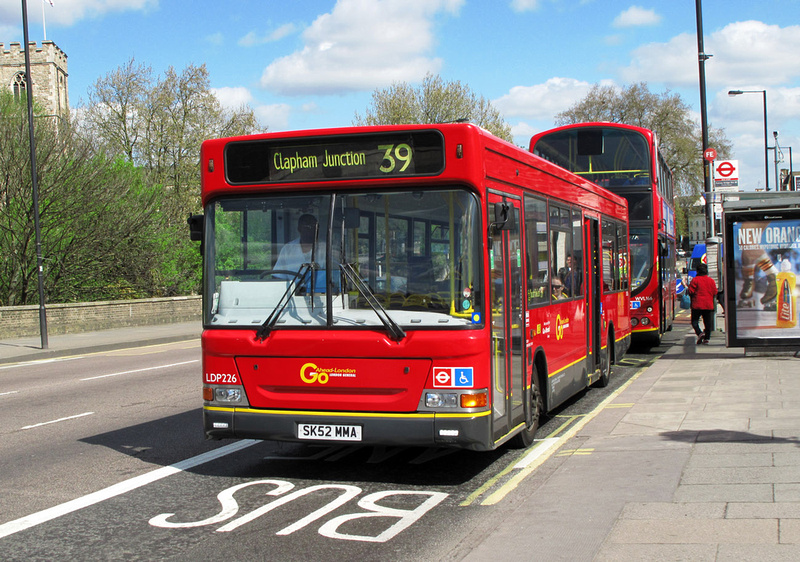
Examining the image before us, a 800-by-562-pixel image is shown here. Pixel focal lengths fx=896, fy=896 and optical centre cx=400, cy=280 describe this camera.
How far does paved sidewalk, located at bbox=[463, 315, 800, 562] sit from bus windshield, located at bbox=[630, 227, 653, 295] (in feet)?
24.8

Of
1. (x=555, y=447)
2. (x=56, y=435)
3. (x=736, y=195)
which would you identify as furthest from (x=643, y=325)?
(x=56, y=435)

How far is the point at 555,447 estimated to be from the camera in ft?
28.3

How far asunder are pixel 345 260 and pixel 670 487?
2.98 m

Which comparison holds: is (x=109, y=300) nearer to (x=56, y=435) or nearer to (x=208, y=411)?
(x=56, y=435)

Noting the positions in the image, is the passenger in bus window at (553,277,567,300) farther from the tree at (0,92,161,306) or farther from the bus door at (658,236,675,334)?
the tree at (0,92,161,306)

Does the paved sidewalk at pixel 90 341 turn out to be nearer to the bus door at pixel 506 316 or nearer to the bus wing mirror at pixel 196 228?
the bus wing mirror at pixel 196 228

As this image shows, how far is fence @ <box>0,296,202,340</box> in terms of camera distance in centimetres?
2580

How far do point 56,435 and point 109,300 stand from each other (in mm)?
22662

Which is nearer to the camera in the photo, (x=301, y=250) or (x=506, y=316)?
(x=301, y=250)

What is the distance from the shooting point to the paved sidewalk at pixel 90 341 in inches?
864

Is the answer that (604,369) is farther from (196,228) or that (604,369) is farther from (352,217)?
(196,228)

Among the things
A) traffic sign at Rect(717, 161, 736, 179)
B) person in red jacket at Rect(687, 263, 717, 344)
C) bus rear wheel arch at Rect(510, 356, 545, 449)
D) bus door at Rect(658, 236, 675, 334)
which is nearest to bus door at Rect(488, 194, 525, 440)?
bus rear wheel arch at Rect(510, 356, 545, 449)

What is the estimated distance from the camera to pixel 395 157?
7.09 meters

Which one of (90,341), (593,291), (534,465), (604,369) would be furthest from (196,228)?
(90,341)
